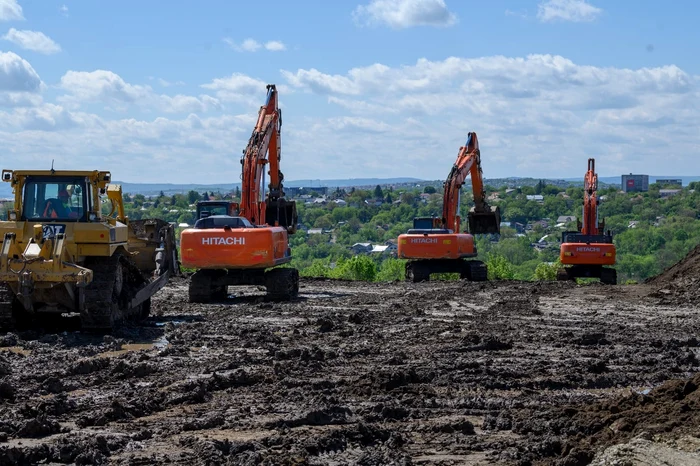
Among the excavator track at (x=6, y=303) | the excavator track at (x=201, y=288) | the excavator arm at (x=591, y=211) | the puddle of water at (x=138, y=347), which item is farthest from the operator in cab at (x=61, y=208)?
the excavator arm at (x=591, y=211)

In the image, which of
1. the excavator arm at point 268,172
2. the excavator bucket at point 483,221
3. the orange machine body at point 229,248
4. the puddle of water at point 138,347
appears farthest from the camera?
the excavator bucket at point 483,221

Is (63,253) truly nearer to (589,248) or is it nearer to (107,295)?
(107,295)

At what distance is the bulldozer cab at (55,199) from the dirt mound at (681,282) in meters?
13.7

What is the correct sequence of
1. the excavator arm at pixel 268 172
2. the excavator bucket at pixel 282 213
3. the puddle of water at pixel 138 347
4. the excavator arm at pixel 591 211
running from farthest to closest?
the excavator arm at pixel 591 211, the excavator bucket at pixel 282 213, the excavator arm at pixel 268 172, the puddle of water at pixel 138 347

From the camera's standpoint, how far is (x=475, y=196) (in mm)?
39719

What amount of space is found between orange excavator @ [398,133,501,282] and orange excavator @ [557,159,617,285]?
280 centimetres

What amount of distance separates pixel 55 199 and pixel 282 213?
13160 mm

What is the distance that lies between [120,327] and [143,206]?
6144 cm

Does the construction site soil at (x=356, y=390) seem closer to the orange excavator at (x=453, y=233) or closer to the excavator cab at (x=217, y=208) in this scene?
the excavator cab at (x=217, y=208)

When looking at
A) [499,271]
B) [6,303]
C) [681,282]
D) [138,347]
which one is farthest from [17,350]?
[499,271]

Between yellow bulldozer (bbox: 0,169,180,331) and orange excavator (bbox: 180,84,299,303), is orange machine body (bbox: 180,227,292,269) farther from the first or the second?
yellow bulldozer (bbox: 0,169,180,331)

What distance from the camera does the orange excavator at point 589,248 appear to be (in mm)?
38062

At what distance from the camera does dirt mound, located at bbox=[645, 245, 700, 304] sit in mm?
26000

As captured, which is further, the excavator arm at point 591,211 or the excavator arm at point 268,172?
the excavator arm at point 591,211
